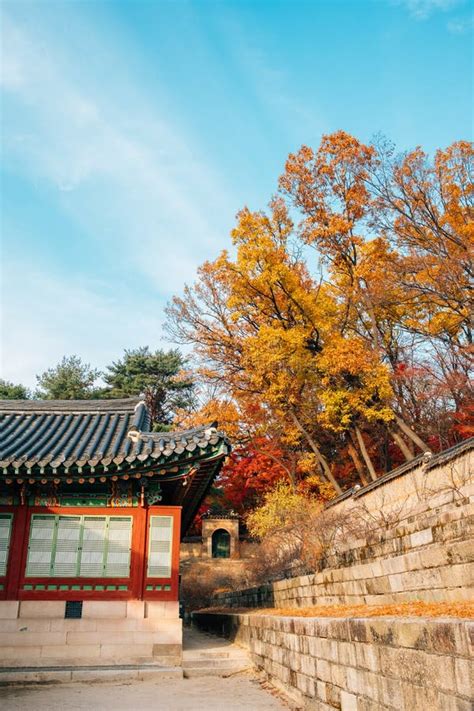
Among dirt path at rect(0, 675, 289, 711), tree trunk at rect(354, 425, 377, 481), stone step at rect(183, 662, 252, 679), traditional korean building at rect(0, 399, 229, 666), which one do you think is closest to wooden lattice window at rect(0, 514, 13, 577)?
traditional korean building at rect(0, 399, 229, 666)

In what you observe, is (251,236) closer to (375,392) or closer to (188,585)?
(375,392)

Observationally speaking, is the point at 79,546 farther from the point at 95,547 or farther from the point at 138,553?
the point at 138,553

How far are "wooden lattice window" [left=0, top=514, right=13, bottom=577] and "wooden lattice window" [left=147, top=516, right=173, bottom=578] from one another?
9.93 ft

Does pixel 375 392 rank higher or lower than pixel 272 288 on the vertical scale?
lower

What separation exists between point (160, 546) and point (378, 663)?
25.1 feet

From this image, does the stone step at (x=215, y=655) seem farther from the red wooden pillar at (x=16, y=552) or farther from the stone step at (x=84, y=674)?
the red wooden pillar at (x=16, y=552)

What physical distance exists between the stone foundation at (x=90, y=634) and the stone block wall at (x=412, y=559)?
3.15 m

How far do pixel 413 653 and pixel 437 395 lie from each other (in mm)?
21287

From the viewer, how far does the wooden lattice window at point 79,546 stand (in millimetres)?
10914

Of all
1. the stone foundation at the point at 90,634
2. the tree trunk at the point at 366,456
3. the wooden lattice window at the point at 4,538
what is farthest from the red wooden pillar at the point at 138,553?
the tree trunk at the point at 366,456

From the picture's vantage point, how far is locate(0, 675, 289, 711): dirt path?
7.12m

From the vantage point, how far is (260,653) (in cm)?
945

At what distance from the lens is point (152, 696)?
25.8ft

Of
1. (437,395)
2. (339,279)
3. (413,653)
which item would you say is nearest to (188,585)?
(437,395)
